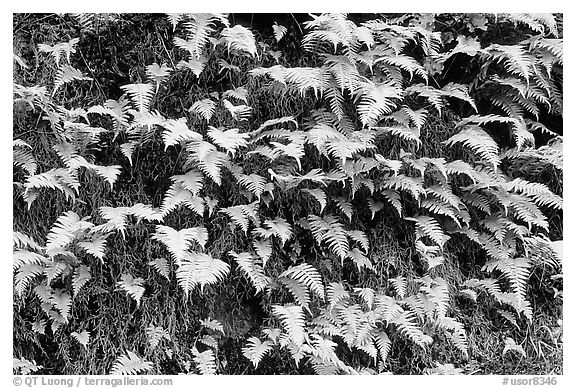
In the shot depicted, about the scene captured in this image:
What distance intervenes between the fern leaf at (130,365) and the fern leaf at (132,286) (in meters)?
0.42

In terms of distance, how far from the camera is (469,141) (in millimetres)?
4180

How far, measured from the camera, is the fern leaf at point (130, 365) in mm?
3859

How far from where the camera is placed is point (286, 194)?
4.20m

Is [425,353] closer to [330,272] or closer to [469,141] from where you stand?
[330,272]

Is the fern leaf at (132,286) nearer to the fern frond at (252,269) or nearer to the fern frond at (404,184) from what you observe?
the fern frond at (252,269)

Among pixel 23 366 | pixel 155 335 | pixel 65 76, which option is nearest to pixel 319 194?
pixel 155 335

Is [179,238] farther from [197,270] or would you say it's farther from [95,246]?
[95,246]

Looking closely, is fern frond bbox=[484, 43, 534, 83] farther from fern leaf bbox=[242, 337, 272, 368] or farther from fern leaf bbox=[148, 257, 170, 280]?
fern leaf bbox=[148, 257, 170, 280]

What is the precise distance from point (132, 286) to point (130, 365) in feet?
2.04

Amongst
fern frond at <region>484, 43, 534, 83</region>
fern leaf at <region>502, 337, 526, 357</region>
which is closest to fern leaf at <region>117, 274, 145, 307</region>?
fern leaf at <region>502, 337, 526, 357</region>

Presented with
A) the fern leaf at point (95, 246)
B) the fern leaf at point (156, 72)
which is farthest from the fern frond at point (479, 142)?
the fern leaf at point (95, 246)

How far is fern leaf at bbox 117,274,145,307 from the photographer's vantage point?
382 cm

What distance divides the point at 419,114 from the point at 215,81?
1.84 metres

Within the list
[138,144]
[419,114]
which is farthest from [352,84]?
[138,144]
